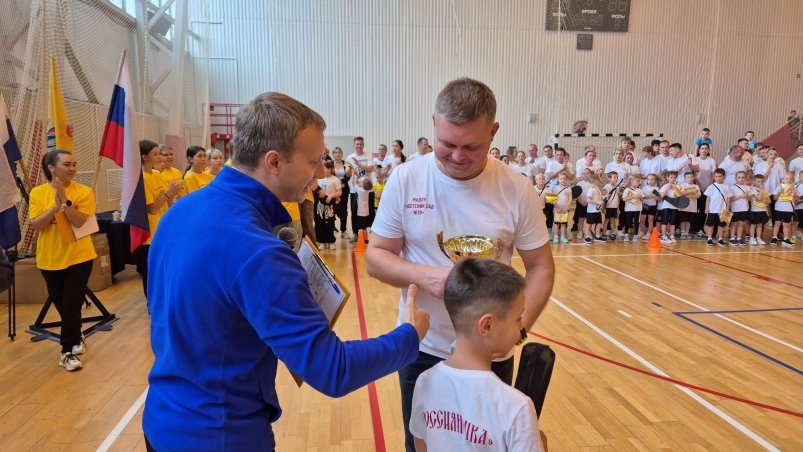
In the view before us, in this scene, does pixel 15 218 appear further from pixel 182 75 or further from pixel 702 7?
pixel 702 7

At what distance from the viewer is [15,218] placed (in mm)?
4898

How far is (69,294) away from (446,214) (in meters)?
4.33

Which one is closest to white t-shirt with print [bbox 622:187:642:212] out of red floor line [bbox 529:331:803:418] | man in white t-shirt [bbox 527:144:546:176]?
man in white t-shirt [bbox 527:144:546:176]

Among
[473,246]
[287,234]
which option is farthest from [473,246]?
[287,234]

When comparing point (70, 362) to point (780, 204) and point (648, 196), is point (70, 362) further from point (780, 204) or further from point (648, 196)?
point (780, 204)

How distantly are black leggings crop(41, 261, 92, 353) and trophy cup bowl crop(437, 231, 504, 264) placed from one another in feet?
14.1

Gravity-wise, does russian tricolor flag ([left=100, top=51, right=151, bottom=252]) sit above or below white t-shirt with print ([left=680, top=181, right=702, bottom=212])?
above

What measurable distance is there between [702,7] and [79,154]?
18.8 meters

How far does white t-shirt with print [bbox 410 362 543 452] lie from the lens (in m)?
1.55

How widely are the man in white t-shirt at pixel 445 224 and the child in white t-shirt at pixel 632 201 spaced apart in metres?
11.0

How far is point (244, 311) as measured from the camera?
4.07 ft

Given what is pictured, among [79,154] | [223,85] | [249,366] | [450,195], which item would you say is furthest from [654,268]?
[223,85]

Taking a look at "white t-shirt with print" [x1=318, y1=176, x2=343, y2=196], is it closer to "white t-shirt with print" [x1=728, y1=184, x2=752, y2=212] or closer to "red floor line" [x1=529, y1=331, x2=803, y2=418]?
"red floor line" [x1=529, y1=331, x2=803, y2=418]

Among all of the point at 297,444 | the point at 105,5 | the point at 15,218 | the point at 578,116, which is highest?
the point at 105,5
